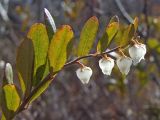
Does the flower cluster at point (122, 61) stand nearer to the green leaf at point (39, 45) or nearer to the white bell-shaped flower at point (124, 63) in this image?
the white bell-shaped flower at point (124, 63)

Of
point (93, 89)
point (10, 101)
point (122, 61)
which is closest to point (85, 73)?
point (122, 61)

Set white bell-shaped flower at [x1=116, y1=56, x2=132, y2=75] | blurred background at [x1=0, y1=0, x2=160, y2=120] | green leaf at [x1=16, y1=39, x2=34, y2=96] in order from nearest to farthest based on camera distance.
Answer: green leaf at [x1=16, y1=39, x2=34, y2=96] → white bell-shaped flower at [x1=116, y1=56, x2=132, y2=75] → blurred background at [x1=0, y1=0, x2=160, y2=120]

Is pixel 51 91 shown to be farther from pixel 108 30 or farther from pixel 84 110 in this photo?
pixel 108 30

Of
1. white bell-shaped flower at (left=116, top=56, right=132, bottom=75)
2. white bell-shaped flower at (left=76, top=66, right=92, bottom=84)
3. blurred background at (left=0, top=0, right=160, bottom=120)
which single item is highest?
white bell-shaped flower at (left=116, top=56, right=132, bottom=75)

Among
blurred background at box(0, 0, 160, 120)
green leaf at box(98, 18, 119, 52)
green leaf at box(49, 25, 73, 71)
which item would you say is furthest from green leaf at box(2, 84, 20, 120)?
blurred background at box(0, 0, 160, 120)

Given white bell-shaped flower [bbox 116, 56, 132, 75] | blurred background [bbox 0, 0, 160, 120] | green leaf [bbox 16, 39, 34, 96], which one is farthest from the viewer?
blurred background [bbox 0, 0, 160, 120]

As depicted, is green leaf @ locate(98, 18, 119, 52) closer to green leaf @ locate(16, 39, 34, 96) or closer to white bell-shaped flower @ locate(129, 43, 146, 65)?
white bell-shaped flower @ locate(129, 43, 146, 65)

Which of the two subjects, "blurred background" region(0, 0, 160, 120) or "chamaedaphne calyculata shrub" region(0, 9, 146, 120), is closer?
"chamaedaphne calyculata shrub" region(0, 9, 146, 120)

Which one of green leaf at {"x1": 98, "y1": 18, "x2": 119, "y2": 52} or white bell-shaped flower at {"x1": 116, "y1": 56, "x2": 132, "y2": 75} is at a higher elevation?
green leaf at {"x1": 98, "y1": 18, "x2": 119, "y2": 52}
